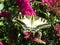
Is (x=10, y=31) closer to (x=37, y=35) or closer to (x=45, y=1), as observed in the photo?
(x=37, y=35)

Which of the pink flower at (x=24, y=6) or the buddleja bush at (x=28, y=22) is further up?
the pink flower at (x=24, y=6)

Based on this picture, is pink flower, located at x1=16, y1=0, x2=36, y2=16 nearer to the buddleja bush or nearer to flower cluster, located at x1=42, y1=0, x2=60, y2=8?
the buddleja bush

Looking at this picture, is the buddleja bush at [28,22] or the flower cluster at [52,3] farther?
the flower cluster at [52,3]

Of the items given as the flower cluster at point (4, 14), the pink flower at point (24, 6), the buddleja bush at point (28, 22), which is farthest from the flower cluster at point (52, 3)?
the flower cluster at point (4, 14)

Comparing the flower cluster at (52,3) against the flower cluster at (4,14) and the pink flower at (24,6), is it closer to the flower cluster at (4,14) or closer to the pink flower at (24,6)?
the pink flower at (24,6)

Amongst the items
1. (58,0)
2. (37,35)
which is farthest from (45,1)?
(37,35)

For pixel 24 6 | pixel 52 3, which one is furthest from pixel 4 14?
pixel 52 3

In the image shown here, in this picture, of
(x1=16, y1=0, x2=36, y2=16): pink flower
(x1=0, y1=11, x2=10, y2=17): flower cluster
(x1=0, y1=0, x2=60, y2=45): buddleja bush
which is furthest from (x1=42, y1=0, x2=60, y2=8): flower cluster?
(x1=0, y1=11, x2=10, y2=17): flower cluster

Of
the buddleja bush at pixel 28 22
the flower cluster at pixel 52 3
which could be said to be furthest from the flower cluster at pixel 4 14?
the flower cluster at pixel 52 3

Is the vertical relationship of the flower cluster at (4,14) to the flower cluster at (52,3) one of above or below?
below

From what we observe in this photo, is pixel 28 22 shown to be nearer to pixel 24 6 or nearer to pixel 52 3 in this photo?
pixel 24 6
